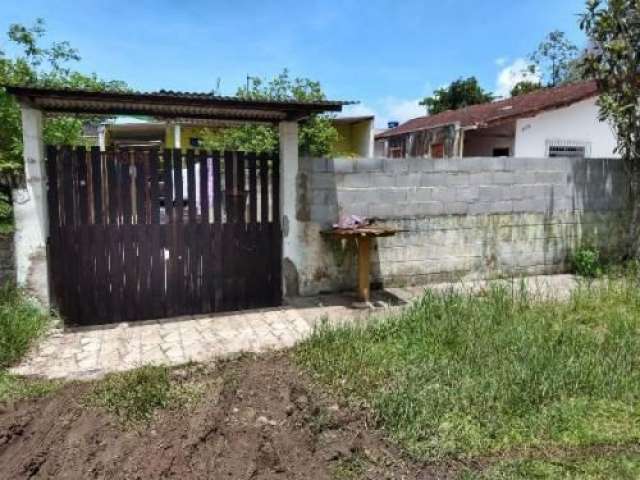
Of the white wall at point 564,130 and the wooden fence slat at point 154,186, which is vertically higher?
the white wall at point 564,130

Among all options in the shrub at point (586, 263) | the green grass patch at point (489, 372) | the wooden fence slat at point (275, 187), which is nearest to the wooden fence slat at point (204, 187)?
the wooden fence slat at point (275, 187)

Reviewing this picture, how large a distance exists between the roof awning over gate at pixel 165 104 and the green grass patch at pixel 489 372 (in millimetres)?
2467

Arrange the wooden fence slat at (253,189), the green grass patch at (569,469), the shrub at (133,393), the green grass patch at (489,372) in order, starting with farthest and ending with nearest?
the wooden fence slat at (253,189)
the shrub at (133,393)
the green grass patch at (489,372)
the green grass patch at (569,469)

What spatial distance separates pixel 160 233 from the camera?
19.0ft

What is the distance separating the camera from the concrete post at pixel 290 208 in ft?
19.9

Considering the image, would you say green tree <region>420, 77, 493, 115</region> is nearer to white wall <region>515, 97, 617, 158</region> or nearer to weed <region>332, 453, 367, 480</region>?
white wall <region>515, 97, 617, 158</region>

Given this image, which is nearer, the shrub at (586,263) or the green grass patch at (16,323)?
the green grass patch at (16,323)

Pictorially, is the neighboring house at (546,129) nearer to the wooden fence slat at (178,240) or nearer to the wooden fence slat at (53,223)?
the wooden fence slat at (178,240)

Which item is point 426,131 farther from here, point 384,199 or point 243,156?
point 243,156

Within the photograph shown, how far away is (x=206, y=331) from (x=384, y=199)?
115 inches

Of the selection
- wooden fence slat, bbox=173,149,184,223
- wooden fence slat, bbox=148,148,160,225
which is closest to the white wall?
wooden fence slat, bbox=173,149,184,223

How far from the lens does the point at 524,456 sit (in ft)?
10.3

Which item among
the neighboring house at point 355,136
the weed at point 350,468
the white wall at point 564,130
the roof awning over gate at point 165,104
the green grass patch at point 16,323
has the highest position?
the neighboring house at point 355,136

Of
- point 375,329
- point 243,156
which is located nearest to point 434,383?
point 375,329
